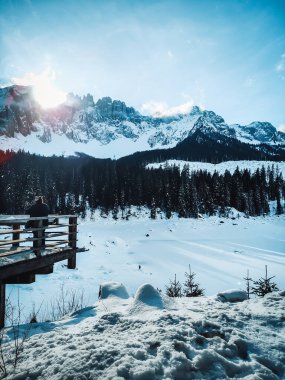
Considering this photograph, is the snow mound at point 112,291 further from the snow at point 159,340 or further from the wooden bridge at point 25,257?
the wooden bridge at point 25,257

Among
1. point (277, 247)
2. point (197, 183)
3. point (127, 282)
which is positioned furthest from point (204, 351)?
point (197, 183)

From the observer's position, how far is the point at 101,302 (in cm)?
622

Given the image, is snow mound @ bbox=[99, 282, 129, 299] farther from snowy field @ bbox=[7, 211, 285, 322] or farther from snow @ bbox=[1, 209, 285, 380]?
snowy field @ bbox=[7, 211, 285, 322]

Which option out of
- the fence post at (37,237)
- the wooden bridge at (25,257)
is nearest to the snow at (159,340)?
the wooden bridge at (25,257)

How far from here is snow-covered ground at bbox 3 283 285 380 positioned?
3.29 metres

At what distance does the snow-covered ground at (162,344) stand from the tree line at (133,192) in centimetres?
5699

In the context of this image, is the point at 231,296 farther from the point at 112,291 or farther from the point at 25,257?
the point at 25,257

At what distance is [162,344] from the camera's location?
3.76m

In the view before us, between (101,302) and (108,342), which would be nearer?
(108,342)

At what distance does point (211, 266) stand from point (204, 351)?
57.5ft

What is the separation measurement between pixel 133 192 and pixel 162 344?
74.6 meters

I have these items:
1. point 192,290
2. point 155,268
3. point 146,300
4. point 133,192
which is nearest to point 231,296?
point 146,300

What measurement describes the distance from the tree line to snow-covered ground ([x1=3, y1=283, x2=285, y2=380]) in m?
57.0

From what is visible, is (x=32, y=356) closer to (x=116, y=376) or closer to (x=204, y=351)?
(x=116, y=376)
